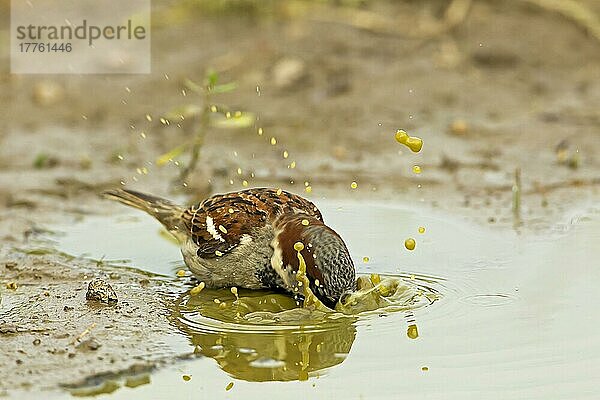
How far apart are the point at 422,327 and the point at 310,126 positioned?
4.61 m

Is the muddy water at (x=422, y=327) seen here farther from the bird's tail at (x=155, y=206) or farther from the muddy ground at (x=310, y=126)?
the muddy ground at (x=310, y=126)

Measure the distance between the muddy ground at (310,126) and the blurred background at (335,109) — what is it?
22mm

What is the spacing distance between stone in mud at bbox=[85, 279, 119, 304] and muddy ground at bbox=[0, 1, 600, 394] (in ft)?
0.33

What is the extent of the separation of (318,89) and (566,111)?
93.3 inches

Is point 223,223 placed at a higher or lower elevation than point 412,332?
higher

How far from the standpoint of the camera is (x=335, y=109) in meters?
10.6

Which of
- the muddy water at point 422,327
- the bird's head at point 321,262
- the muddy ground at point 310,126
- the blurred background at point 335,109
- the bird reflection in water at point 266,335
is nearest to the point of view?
the muddy water at point 422,327

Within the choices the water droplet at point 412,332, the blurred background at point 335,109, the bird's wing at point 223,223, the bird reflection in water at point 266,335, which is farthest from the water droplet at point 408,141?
the blurred background at point 335,109

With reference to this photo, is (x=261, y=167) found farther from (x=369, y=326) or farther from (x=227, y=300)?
(x=369, y=326)

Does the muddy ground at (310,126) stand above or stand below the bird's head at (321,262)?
above

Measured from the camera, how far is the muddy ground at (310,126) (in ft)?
25.3

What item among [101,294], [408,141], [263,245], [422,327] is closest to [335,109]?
[408,141]

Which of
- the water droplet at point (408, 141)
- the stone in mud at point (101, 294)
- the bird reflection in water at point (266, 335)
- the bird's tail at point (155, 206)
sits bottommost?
the bird reflection in water at point (266, 335)

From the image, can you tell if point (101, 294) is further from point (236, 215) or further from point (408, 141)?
point (408, 141)
